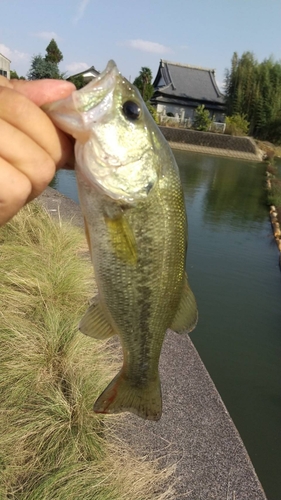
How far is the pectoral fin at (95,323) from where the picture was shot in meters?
1.81

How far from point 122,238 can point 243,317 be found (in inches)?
235

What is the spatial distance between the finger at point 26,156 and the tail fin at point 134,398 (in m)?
1.10

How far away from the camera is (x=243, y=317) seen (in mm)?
7109

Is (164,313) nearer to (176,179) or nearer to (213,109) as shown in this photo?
(176,179)

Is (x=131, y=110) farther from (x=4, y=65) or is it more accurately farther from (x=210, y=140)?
(x=4, y=65)

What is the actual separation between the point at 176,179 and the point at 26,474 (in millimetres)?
2264

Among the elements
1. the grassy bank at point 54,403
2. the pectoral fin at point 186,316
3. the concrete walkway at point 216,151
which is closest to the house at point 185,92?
the concrete walkway at point 216,151

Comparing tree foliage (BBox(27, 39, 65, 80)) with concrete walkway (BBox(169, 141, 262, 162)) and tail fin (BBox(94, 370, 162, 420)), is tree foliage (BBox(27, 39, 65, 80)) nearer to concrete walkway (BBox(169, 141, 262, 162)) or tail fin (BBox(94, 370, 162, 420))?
concrete walkway (BBox(169, 141, 262, 162))

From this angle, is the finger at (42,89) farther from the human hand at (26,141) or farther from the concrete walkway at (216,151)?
the concrete walkway at (216,151)

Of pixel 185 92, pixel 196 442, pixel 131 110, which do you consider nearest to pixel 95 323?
pixel 131 110

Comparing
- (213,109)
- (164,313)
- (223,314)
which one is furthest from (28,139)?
(213,109)

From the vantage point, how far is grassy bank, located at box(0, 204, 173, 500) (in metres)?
2.63

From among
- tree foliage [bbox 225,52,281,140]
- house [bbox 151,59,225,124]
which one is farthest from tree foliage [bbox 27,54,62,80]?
tree foliage [bbox 225,52,281,140]

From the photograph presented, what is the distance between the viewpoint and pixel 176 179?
1.66 m
